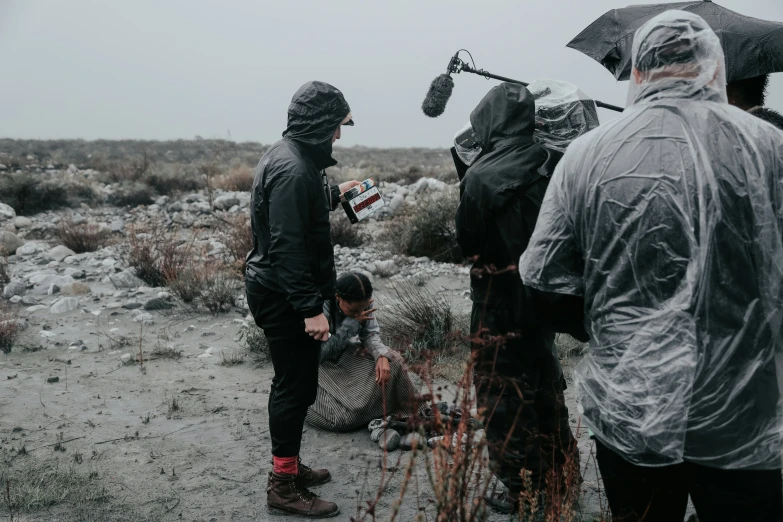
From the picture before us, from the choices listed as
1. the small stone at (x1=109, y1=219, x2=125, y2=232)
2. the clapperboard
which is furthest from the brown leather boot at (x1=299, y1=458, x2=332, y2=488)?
the small stone at (x1=109, y1=219, x2=125, y2=232)

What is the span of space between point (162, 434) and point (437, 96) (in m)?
2.75

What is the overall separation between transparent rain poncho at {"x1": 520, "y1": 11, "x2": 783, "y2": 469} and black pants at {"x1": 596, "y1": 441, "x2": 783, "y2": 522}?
2.0 inches

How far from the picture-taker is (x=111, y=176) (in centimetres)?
2116

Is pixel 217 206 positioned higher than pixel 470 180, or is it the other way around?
pixel 470 180

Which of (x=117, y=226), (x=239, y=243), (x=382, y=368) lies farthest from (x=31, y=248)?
(x=382, y=368)

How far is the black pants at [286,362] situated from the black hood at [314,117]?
67cm

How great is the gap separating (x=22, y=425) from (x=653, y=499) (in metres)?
3.92

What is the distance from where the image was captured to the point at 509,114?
8.91 ft

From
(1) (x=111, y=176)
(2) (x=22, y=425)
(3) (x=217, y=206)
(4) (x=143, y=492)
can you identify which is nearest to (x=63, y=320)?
(2) (x=22, y=425)

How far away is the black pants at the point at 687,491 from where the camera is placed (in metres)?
1.63

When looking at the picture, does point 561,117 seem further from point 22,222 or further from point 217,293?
point 22,222

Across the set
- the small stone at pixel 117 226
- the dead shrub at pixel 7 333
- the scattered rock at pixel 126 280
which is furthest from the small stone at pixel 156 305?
the small stone at pixel 117 226

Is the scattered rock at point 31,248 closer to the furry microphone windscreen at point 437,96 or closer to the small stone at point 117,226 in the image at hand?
the small stone at point 117,226

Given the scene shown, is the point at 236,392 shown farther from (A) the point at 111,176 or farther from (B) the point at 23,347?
(A) the point at 111,176
